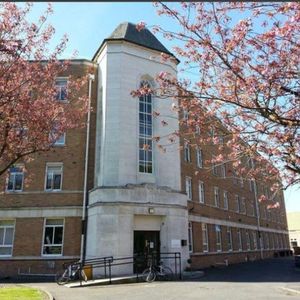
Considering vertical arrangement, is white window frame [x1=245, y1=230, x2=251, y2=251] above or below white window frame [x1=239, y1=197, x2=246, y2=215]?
below

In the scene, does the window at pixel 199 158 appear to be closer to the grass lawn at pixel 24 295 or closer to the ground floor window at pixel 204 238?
the ground floor window at pixel 204 238

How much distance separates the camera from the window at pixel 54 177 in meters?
23.6

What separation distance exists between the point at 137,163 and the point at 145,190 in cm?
194

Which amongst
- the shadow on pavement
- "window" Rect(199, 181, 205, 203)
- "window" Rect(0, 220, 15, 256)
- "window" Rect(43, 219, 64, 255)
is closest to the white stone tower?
"window" Rect(43, 219, 64, 255)

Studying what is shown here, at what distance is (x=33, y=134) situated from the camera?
11164 mm

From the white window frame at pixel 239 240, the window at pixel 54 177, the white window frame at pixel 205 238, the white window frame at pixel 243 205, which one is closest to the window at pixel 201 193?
the white window frame at pixel 205 238

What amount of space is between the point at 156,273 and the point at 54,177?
29.9ft

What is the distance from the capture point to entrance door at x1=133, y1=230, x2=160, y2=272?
21.8 meters

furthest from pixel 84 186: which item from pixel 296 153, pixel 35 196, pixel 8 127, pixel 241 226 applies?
pixel 241 226

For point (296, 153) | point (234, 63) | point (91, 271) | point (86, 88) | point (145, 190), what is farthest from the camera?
point (86, 88)

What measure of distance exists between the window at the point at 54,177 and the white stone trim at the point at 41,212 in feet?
4.54

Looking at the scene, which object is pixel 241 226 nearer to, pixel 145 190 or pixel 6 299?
pixel 145 190

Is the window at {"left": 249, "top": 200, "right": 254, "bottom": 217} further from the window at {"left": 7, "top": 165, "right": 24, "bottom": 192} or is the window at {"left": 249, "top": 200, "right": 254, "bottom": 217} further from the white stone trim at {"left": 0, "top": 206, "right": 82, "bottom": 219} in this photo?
the window at {"left": 7, "top": 165, "right": 24, "bottom": 192}

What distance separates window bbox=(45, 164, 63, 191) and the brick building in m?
0.06
